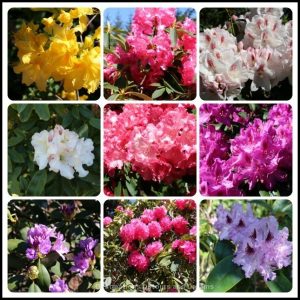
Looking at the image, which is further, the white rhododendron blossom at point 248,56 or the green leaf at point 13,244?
the green leaf at point 13,244

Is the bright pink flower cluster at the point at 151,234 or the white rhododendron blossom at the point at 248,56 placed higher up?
the white rhododendron blossom at the point at 248,56

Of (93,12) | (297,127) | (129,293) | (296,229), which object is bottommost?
(129,293)

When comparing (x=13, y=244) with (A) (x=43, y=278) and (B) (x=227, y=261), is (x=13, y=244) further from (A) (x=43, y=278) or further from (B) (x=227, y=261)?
(B) (x=227, y=261)

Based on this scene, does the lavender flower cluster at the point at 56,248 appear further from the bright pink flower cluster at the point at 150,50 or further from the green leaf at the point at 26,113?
the bright pink flower cluster at the point at 150,50

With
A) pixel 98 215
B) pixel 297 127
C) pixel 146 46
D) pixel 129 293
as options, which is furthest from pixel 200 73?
pixel 129 293

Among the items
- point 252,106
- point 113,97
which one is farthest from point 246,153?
point 113,97

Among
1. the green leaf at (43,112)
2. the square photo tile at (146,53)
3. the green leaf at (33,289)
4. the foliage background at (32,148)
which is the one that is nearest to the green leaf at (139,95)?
the square photo tile at (146,53)

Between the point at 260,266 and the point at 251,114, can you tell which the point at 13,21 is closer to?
the point at 251,114
